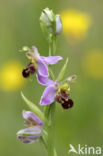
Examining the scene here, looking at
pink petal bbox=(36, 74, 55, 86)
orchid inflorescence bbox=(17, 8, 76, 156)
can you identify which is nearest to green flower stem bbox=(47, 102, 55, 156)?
orchid inflorescence bbox=(17, 8, 76, 156)

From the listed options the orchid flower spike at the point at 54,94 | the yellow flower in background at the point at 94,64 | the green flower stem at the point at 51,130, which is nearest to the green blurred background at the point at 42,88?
the yellow flower in background at the point at 94,64

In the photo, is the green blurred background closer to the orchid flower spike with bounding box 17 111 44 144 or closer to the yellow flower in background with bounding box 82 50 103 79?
the yellow flower in background with bounding box 82 50 103 79

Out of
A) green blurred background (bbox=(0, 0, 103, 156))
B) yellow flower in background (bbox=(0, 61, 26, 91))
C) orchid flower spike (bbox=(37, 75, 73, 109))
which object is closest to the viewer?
orchid flower spike (bbox=(37, 75, 73, 109))

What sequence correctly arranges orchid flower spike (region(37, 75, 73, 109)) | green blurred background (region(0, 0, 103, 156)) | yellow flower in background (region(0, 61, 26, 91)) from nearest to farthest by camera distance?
1. orchid flower spike (region(37, 75, 73, 109))
2. green blurred background (region(0, 0, 103, 156))
3. yellow flower in background (region(0, 61, 26, 91))

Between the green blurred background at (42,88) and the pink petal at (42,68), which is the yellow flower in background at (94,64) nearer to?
the green blurred background at (42,88)

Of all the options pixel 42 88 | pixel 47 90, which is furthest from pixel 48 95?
pixel 42 88

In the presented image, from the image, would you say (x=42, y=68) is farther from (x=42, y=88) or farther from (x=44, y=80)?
(x=42, y=88)

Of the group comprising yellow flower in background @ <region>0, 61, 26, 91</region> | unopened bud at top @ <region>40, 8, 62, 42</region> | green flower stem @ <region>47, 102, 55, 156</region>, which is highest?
unopened bud at top @ <region>40, 8, 62, 42</region>
